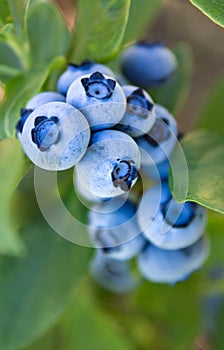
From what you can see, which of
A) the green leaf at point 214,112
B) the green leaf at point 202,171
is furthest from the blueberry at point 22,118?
the green leaf at point 214,112

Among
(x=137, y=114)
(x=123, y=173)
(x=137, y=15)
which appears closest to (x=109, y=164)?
(x=123, y=173)

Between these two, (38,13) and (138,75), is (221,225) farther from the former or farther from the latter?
(38,13)

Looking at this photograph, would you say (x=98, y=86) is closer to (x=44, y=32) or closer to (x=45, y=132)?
(x=45, y=132)

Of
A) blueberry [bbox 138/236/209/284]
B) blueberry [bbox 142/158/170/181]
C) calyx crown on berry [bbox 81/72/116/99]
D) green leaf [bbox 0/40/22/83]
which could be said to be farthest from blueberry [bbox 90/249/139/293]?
calyx crown on berry [bbox 81/72/116/99]

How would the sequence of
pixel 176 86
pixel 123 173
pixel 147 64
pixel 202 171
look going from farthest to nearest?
pixel 176 86
pixel 147 64
pixel 202 171
pixel 123 173

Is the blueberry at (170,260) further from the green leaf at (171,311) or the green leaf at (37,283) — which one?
the green leaf at (171,311)

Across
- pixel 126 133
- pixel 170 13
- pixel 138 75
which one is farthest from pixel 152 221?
pixel 170 13

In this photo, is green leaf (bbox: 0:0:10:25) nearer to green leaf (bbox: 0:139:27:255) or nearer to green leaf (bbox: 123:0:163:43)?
green leaf (bbox: 0:139:27:255)
